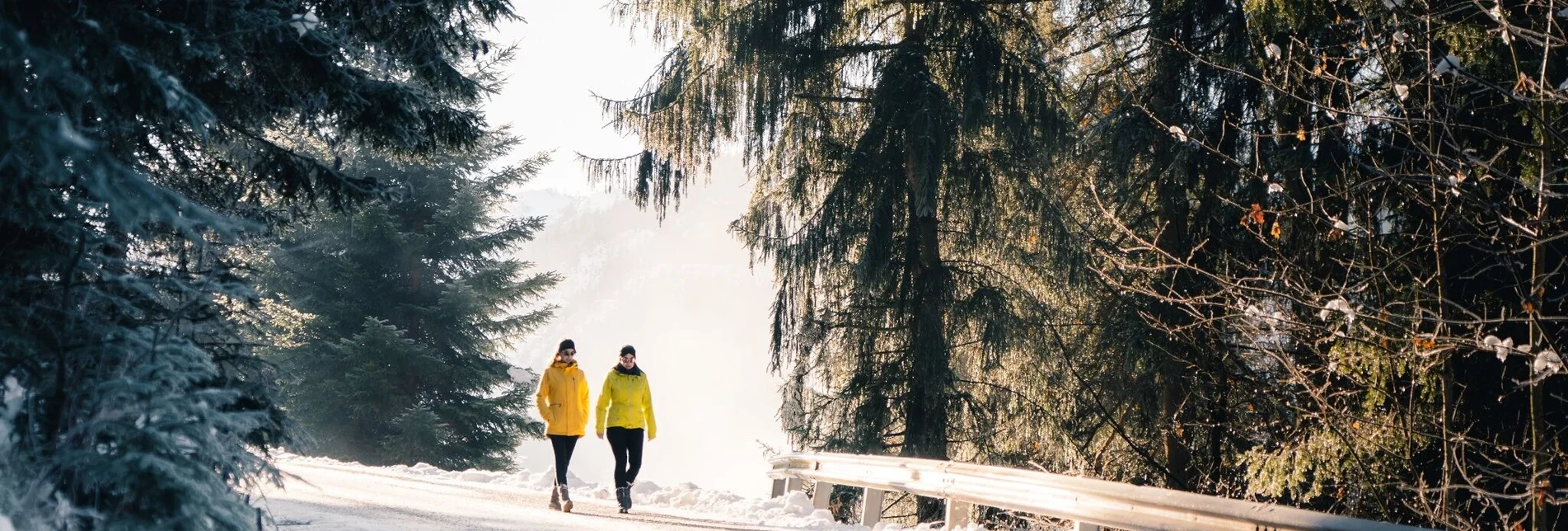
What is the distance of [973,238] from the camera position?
1569cm

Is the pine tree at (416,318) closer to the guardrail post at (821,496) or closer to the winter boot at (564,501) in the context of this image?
the winter boot at (564,501)

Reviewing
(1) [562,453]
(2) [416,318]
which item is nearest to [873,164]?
(1) [562,453]

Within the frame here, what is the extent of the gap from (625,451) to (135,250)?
7.02m

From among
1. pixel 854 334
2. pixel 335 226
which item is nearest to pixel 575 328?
pixel 335 226

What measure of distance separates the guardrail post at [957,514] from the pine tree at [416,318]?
19129 mm

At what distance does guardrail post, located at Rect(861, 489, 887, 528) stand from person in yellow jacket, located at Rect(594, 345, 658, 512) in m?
2.41

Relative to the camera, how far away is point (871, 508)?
10.4m

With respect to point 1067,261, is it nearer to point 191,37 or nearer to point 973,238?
point 973,238

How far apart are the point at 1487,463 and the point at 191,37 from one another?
9138 millimetres

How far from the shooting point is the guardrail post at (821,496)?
459 inches

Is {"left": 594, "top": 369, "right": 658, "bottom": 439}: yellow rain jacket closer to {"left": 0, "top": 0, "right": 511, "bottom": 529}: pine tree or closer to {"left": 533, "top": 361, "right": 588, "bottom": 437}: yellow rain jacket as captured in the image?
{"left": 533, "top": 361, "right": 588, "bottom": 437}: yellow rain jacket

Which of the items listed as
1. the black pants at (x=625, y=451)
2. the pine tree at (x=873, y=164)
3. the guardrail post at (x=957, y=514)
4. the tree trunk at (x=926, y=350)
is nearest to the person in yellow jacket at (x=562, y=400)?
the black pants at (x=625, y=451)

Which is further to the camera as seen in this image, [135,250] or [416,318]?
[416,318]

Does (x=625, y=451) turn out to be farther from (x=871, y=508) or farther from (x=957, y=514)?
(x=957, y=514)
